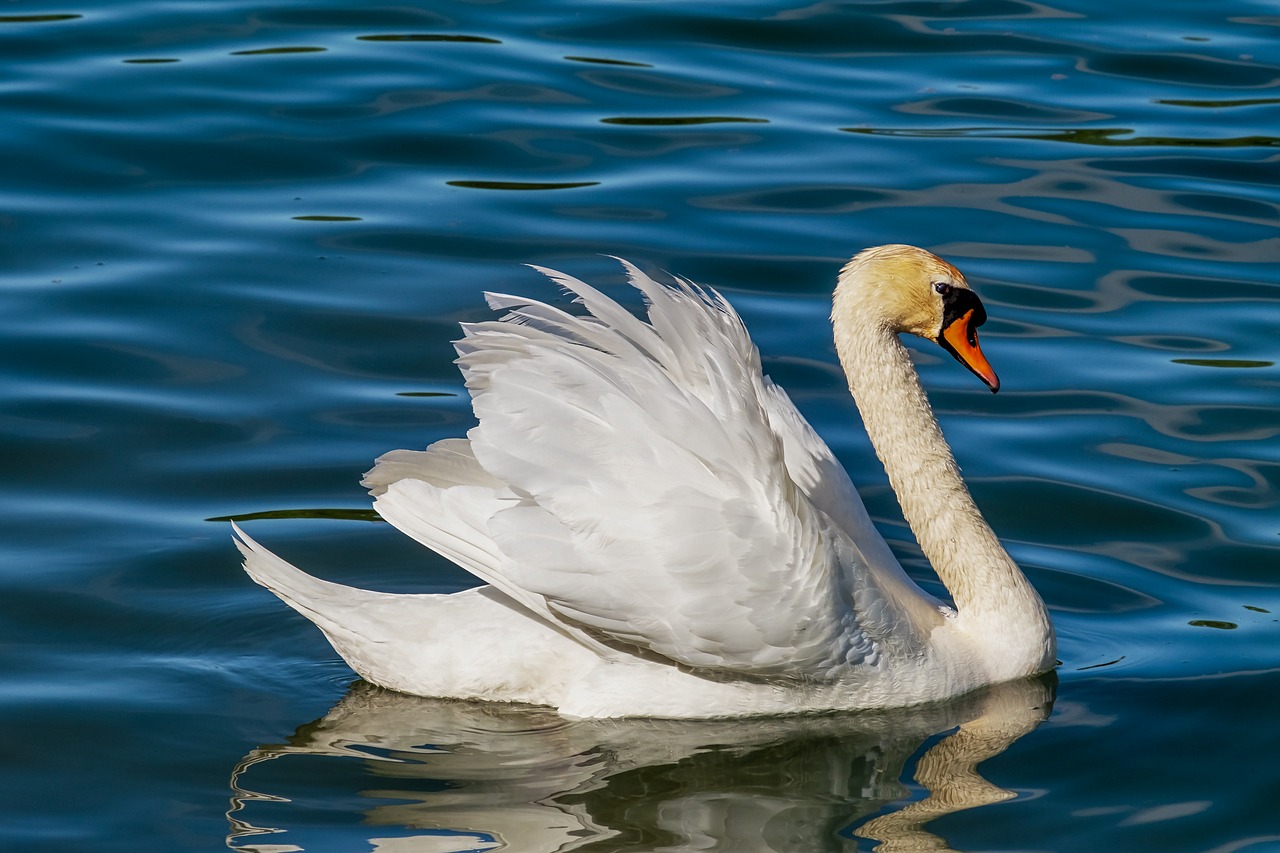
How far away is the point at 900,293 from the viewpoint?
6293 millimetres

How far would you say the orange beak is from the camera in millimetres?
6469

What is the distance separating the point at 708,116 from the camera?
1185 cm

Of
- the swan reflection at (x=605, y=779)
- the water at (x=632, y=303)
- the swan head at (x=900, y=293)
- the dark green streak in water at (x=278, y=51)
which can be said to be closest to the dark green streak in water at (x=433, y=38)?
the water at (x=632, y=303)

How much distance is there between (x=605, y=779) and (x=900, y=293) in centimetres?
189

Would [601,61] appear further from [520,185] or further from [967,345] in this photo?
[967,345]

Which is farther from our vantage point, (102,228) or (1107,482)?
(102,228)

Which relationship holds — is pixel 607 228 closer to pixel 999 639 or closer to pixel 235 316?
→ pixel 235 316

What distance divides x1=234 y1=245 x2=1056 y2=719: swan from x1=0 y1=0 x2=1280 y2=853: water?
0.52 ft

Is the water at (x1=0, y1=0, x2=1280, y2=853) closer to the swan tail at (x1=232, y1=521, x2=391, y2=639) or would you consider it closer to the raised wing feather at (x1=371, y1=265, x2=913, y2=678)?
the swan tail at (x1=232, y1=521, x2=391, y2=639)

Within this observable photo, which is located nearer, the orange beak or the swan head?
the swan head

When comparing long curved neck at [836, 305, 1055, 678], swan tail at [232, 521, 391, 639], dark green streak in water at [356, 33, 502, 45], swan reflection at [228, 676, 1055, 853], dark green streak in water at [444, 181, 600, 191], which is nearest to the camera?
swan reflection at [228, 676, 1055, 853]

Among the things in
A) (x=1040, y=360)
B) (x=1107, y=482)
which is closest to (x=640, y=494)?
(x=1107, y=482)

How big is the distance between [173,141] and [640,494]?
627 cm

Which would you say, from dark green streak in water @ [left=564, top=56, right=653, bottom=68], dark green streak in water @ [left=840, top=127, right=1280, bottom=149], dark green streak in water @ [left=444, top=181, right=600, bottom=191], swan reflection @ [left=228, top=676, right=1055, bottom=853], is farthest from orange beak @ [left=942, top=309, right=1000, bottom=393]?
dark green streak in water @ [left=564, top=56, right=653, bottom=68]
